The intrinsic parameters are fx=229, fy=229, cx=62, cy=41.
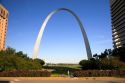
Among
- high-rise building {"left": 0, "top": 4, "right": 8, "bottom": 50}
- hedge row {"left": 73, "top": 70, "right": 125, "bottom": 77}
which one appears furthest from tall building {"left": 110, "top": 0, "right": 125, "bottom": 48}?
hedge row {"left": 73, "top": 70, "right": 125, "bottom": 77}

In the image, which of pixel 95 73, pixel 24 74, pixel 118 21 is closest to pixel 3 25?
pixel 118 21

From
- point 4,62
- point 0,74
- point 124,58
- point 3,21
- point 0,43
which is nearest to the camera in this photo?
point 0,74

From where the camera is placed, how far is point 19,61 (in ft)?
145

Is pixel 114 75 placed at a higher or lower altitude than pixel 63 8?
lower

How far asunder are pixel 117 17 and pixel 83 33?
67.0 metres

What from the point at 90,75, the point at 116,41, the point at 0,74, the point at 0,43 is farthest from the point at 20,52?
the point at 116,41

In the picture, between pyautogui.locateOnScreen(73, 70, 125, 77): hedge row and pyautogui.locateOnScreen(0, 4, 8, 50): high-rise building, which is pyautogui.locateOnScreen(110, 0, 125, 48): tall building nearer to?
pyautogui.locateOnScreen(0, 4, 8, 50): high-rise building

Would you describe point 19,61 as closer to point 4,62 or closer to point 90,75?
point 4,62

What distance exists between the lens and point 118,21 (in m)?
127

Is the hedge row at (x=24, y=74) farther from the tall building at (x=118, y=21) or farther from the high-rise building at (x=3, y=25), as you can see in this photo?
the tall building at (x=118, y=21)

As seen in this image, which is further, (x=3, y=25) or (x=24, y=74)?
(x=3, y=25)

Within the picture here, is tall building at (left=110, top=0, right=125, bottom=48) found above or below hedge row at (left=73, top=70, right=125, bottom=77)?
above

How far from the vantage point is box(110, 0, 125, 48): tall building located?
120m

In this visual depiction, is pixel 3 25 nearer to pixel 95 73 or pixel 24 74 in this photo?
pixel 24 74
